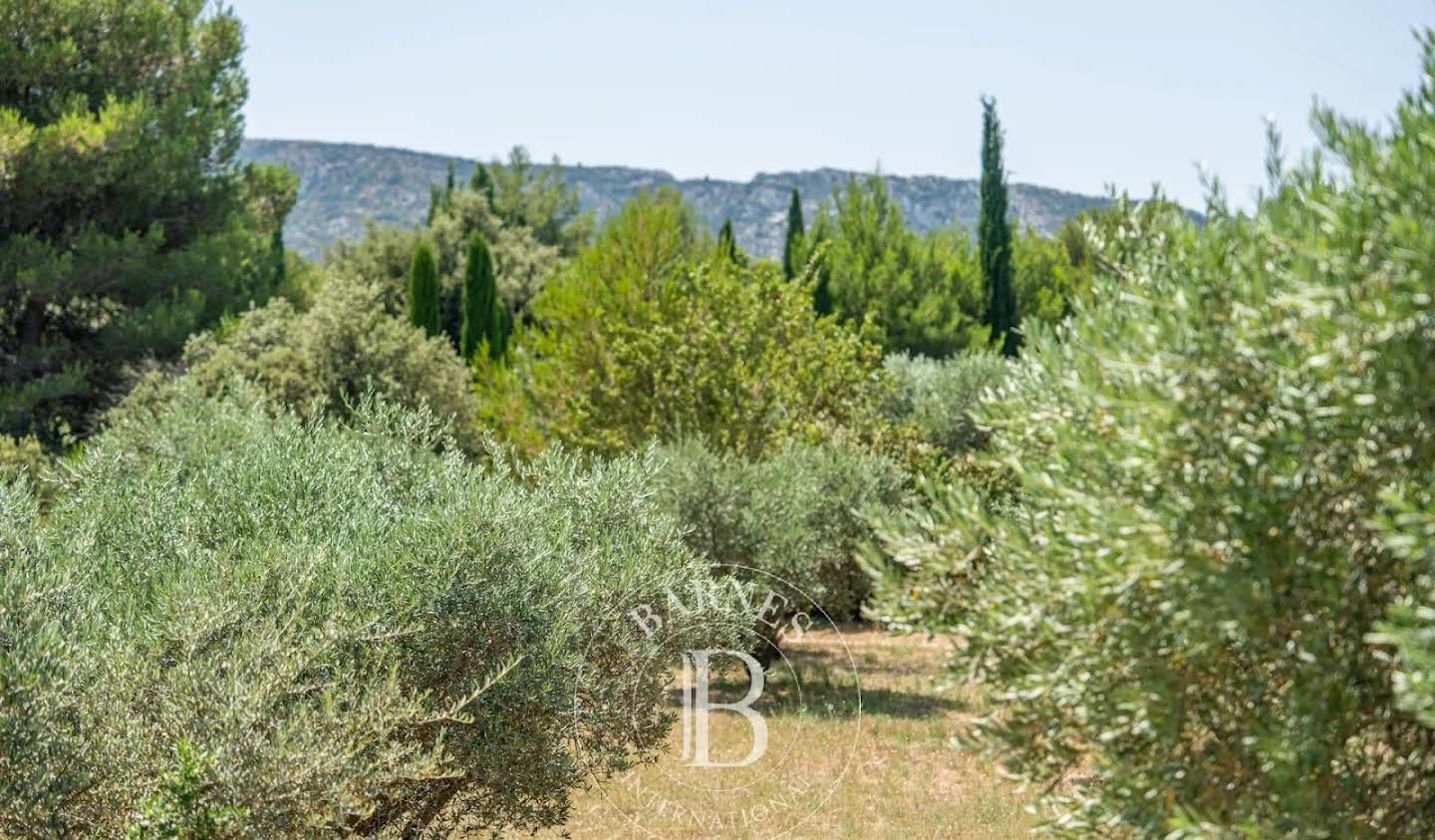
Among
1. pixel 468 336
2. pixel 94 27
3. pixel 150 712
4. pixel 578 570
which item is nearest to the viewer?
pixel 150 712

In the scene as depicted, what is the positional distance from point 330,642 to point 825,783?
6293 millimetres

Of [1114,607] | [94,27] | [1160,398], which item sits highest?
[94,27]

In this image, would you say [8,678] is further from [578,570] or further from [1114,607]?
[1114,607]

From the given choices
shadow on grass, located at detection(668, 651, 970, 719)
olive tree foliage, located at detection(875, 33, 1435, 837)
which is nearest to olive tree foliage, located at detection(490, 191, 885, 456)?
shadow on grass, located at detection(668, 651, 970, 719)

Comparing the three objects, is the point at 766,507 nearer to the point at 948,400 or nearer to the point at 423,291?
the point at 948,400

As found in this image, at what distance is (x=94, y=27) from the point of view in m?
22.9

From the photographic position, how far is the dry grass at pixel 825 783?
9.35 m

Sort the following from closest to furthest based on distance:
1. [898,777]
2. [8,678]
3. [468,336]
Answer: [8,678] < [898,777] < [468,336]

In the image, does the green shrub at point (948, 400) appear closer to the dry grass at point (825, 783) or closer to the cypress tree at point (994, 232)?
the dry grass at point (825, 783)

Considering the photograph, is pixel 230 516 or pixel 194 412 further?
pixel 194 412

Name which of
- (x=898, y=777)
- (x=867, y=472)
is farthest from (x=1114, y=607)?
(x=867, y=472)

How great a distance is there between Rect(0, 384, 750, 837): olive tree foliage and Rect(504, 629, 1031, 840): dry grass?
1.15 meters

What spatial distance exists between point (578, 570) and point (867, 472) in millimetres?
10489

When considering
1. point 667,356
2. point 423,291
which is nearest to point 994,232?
point 423,291
